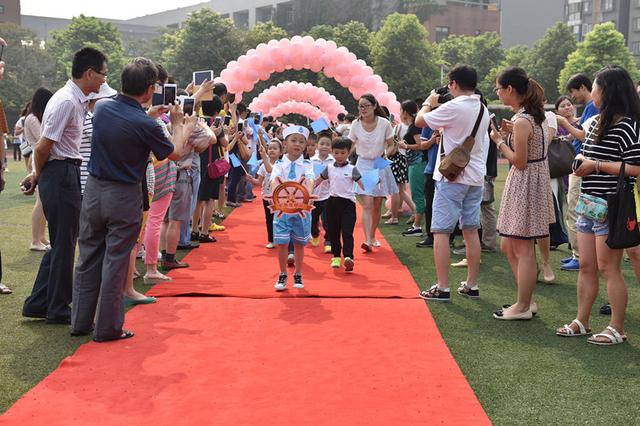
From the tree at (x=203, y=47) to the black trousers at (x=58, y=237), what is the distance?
170ft

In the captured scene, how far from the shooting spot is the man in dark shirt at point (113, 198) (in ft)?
16.9

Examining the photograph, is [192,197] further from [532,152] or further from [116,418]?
[116,418]

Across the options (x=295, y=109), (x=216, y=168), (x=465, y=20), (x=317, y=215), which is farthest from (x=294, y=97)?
(x=465, y=20)

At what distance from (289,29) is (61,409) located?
81037 mm

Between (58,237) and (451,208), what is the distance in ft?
11.3

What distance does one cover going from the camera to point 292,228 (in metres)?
7.11

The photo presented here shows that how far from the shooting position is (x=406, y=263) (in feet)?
28.4

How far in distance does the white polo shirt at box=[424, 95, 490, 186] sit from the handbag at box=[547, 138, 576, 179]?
1.98 metres

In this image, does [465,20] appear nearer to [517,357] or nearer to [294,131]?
[294,131]

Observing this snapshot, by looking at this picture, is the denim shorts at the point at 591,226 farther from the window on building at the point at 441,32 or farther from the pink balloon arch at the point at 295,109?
the window on building at the point at 441,32

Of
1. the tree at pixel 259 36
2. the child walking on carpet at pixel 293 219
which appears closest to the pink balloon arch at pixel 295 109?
the child walking on carpet at pixel 293 219

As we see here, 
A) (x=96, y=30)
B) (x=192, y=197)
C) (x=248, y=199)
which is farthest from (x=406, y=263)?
(x=96, y=30)

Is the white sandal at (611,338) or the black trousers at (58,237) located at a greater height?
the black trousers at (58,237)

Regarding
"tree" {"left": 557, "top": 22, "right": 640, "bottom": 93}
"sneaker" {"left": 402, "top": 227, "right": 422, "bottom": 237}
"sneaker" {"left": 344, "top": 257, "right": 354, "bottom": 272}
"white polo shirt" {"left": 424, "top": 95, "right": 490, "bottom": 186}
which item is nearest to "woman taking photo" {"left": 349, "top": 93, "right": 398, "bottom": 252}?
"sneaker" {"left": 344, "top": 257, "right": 354, "bottom": 272}
